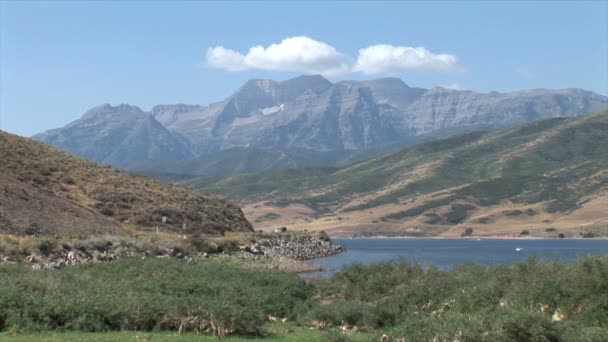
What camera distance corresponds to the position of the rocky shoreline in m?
48.0

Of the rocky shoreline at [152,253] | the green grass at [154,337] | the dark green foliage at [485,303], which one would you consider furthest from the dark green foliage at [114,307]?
the rocky shoreline at [152,253]

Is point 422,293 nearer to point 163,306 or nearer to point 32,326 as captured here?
point 163,306

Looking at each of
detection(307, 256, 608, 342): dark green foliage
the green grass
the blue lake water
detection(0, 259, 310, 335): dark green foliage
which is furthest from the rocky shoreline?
the green grass

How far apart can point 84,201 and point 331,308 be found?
190 feet

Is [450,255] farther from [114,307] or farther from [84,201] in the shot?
[114,307]

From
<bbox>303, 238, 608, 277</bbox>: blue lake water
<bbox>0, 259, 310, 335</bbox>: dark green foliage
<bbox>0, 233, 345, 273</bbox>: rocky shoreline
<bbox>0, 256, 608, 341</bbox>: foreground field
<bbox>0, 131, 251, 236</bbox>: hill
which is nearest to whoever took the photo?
<bbox>0, 256, 608, 341</bbox>: foreground field

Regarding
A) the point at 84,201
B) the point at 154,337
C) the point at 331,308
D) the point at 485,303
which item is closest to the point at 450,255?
the point at 84,201

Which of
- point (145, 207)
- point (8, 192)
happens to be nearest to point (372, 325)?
point (8, 192)

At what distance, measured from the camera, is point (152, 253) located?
57.7m

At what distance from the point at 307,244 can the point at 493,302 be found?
73.8 m

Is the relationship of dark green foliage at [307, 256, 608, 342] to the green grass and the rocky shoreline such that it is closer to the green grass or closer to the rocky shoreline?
the green grass

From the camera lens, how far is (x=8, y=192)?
66812 millimetres

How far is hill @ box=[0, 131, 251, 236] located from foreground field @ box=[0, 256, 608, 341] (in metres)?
31.4

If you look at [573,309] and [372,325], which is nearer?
[573,309]
